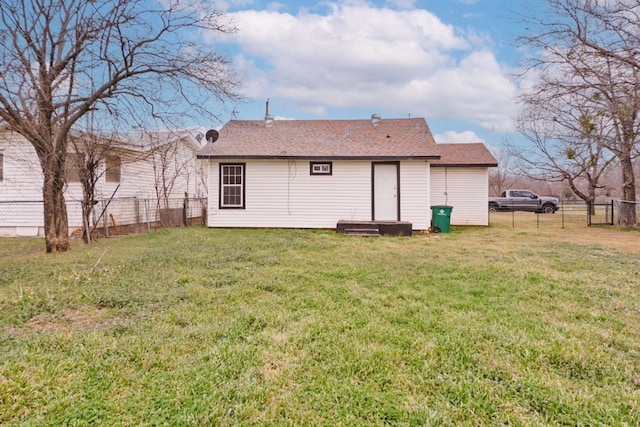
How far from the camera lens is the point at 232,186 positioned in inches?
469

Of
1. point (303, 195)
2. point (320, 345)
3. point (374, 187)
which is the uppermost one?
point (374, 187)

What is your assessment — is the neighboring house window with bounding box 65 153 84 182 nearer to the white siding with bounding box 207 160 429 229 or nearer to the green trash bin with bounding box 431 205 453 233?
the white siding with bounding box 207 160 429 229

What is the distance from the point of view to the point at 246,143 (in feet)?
40.3

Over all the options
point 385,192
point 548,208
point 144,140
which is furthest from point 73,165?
point 548,208

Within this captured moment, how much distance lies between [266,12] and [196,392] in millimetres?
10067

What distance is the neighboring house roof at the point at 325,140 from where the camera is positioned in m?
11.4

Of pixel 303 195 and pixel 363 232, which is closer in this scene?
pixel 363 232

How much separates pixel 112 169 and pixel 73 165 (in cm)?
140

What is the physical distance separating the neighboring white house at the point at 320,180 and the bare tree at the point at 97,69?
13.2 feet

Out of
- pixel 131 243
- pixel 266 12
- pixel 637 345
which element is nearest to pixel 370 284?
pixel 637 345

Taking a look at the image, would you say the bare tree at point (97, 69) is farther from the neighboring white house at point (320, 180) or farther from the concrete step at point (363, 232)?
the concrete step at point (363, 232)

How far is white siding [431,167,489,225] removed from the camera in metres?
14.2

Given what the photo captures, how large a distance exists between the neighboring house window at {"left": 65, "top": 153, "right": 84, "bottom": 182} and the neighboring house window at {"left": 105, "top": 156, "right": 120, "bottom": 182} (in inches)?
33.4

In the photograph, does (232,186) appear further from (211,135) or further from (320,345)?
(320,345)
